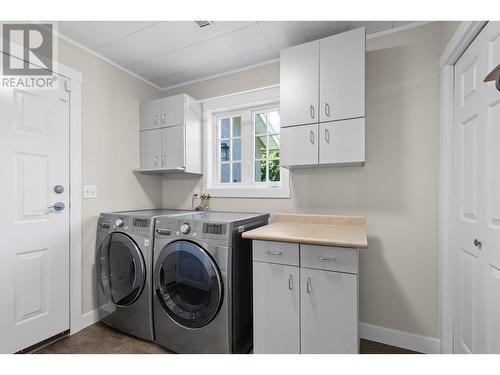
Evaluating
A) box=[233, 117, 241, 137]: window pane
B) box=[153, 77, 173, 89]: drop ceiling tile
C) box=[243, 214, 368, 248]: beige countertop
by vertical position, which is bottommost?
box=[243, 214, 368, 248]: beige countertop

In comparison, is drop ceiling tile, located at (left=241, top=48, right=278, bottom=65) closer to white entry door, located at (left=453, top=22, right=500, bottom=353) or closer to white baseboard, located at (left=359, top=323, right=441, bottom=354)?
white entry door, located at (left=453, top=22, right=500, bottom=353)

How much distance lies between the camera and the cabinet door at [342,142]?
1.67 metres

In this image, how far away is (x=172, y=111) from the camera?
94.9 inches

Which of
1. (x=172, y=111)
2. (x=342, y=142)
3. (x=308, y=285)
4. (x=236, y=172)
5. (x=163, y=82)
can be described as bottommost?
(x=308, y=285)

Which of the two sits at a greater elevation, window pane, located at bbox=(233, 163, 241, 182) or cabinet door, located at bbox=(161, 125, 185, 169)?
cabinet door, located at bbox=(161, 125, 185, 169)

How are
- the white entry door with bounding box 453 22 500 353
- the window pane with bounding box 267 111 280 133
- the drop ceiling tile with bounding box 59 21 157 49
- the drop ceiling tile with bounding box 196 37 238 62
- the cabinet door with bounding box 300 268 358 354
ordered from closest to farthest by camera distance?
1. the white entry door with bounding box 453 22 500 353
2. the cabinet door with bounding box 300 268 358 354
3. the drop ceiling tile with bounding box 59 21 157 49
4. the drop ceiling tile with bounding box 196 37 238 62
5. the window pane with bounding box 267 111 280 133

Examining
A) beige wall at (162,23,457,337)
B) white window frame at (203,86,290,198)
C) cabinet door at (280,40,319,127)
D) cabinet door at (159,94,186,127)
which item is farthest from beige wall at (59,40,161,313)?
beige wall at (162,23,457,337)

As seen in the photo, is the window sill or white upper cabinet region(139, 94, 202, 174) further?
white upper cabinet region(139, 94, 202, 174)

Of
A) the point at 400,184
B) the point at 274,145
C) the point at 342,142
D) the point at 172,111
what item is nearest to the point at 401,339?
the point at 400,184

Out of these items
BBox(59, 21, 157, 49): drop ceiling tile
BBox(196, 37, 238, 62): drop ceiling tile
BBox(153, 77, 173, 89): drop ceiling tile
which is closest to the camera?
BBox(59, 21, 157, 49): drop ceiling tile

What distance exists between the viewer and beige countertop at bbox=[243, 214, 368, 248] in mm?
1325

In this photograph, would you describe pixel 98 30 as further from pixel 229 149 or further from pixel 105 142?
pixel 229 149

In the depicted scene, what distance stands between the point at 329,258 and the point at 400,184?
3.10ft

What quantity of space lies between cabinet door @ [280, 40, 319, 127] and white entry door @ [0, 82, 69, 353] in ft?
5.90
